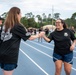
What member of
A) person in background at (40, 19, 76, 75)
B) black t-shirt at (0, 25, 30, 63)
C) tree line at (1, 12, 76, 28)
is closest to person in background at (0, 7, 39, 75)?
black t-shirt at (0, 25, 30, 63)

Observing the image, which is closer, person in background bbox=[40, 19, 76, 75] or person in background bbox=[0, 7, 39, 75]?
person in background bbox=[0, 7, 39, 75]

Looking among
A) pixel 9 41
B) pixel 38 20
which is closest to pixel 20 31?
pixel 9 41

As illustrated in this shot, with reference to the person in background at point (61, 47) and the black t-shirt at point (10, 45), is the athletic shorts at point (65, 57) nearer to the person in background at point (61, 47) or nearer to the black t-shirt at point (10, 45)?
the person in background at point (61, 47)

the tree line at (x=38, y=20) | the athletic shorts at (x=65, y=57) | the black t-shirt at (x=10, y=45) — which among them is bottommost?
the tree line at (x=38, y=20)

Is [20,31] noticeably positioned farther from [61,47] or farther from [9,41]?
[61,47]

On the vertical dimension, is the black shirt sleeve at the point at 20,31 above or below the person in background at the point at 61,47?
above

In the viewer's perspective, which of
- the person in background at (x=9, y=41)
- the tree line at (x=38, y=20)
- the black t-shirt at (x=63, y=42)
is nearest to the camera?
the person in background at (x=9, y=41)

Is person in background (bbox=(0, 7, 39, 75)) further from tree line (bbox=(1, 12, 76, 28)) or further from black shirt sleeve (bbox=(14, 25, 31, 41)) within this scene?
tree line (bbox=(1, 12, 76, 28))

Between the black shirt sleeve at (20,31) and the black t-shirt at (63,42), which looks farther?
the black t-shirt at (63,42)

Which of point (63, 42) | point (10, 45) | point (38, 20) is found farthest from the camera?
point (38, 20)

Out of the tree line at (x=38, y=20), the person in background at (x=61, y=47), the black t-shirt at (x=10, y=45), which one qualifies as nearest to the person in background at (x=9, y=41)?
the black t-shirt at (x=10, y=45)

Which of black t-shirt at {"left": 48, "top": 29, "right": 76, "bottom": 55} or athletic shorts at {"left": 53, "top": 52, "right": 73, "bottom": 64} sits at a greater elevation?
black t-shirt at {"left": 48, "top": 29, "right": 76, "bottom": 55}

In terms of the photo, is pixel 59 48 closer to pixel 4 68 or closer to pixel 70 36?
pixel 70 36

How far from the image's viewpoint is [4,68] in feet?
15.3
